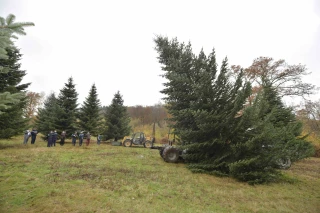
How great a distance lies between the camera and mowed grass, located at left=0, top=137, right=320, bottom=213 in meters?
5.37

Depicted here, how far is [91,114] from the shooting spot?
24250 millimetres

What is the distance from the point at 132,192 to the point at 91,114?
1960 cm

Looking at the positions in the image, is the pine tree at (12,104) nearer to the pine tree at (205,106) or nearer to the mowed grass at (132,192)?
the mowed grass at (132,192)

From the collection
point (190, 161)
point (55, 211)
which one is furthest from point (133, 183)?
point (190, 161)

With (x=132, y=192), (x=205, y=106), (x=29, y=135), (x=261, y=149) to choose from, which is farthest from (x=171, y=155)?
(x=29, y=135)

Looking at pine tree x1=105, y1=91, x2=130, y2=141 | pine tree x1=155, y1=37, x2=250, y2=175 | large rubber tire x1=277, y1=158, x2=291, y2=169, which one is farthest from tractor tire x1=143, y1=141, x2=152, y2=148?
large rubber tire x1=277, y1=158, x2=291, y2=169

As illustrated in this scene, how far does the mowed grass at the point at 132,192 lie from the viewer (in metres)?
5.37

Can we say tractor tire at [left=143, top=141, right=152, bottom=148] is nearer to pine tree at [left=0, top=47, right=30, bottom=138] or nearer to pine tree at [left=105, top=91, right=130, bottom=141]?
pine tree at [left=105, top=91, right=130, bottom=141]

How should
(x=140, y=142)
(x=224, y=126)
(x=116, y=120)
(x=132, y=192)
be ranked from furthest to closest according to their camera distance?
(x=116, y=120), (x=140, y=142), (x=224, y=126), (x=132, y=192)

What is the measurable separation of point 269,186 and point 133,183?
253 inches

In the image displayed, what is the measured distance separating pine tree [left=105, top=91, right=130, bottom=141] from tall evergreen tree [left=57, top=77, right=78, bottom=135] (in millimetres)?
4492

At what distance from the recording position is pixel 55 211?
481cm

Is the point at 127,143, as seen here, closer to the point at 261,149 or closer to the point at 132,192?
the point at 261,149

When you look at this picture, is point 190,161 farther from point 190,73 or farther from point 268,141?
point 190,73
